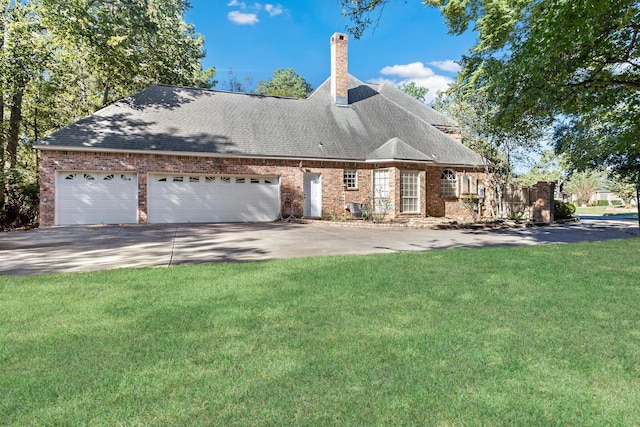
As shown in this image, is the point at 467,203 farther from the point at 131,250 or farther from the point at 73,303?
the point at 73,303

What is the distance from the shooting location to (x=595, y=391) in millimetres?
2246

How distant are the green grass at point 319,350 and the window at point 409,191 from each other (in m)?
12.2

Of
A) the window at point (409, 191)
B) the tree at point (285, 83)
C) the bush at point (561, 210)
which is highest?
the tree at point (285, 83)

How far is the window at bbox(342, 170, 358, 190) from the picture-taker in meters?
17.7

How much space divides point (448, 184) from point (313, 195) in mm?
7646

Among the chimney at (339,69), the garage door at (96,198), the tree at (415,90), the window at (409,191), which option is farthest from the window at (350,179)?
the tree at (415,90)

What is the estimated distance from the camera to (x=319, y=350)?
9.16 ft

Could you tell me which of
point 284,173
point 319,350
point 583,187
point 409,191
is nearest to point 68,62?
point 284,173

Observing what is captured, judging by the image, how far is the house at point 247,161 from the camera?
14266 millimetres

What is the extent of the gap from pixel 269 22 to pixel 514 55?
18.3 metres

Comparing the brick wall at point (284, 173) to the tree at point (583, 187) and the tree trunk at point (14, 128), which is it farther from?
the tree at point (583, 187)

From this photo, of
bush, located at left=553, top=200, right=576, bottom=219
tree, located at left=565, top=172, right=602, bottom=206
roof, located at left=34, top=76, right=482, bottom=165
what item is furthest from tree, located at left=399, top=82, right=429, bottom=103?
bush, located at left=553, top=200, right=576, bottom=219

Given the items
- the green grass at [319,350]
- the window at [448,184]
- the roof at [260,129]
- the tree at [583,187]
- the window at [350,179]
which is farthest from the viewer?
the tree at [583,187]

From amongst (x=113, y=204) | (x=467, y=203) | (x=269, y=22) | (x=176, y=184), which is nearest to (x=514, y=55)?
(x=467, y=203)
